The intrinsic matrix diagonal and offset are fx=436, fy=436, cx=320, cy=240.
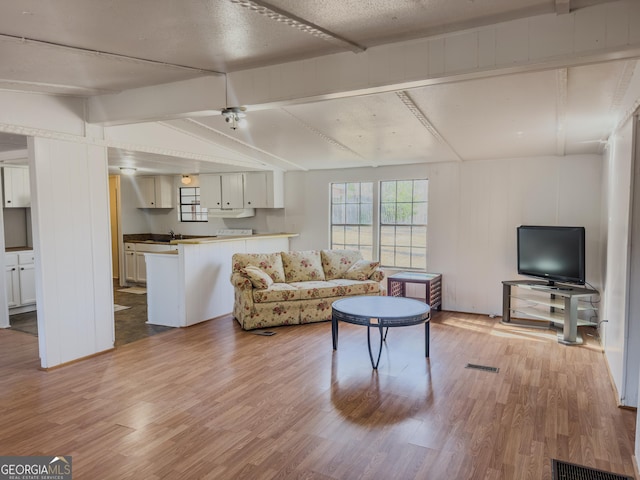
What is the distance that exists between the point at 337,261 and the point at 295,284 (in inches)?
32.3

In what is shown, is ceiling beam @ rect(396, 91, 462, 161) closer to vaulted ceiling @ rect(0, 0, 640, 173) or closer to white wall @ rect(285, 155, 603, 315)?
vaulted ceiling @ rect(0, 0, 640, 173)

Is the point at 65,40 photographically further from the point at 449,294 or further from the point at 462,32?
the point at 449,294

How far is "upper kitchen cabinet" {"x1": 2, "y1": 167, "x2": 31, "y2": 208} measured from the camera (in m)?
6.18

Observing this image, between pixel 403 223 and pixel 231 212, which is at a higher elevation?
pixel 231 212

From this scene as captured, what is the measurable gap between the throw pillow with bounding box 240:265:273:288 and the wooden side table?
71.2 inches

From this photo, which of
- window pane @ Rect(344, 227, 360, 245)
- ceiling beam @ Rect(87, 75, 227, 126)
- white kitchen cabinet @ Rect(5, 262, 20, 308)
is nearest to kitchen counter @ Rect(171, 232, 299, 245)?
window pane @ Rect(344, 227, 360, 245)

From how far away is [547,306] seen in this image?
5504mm

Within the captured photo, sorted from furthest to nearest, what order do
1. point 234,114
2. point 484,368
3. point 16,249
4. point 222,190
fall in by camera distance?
point 222,190
point 16,249
point 484,368
point 234,114

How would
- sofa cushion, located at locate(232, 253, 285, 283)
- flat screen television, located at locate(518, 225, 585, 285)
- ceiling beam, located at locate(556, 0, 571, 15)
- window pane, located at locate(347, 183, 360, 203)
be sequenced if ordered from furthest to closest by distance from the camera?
window pane, located at locate(347, 183, 360, 203) < sofa cushion, located at locate(232, 253, 285, 283) < flat screen television, located at locate(518, 225, 585, 285) < ceiling beam, located at locate(556, 0, 571, 15)

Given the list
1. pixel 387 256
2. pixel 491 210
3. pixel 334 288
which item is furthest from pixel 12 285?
pixel 491 210

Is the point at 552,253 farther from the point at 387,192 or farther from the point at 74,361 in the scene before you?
the point at 74,361

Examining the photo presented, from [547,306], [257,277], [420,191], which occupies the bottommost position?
[547,306]

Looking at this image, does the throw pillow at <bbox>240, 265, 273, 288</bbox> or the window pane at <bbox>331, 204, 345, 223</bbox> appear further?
the window pane at <bbox>331, 204, 345, 223</bbox>

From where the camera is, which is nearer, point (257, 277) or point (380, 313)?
point (380, 313)
